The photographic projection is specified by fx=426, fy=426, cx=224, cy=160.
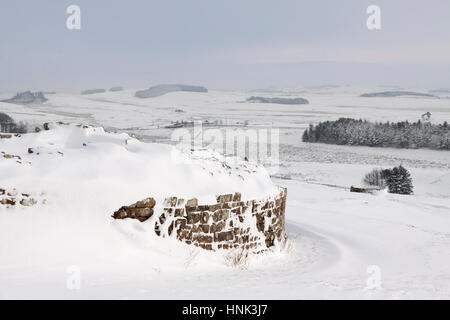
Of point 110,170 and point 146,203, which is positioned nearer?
point 146,203

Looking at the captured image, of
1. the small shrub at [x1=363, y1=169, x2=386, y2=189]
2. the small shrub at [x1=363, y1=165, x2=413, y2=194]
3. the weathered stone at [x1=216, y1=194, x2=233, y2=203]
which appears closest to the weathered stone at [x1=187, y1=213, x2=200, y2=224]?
the weathered stone at [x1=216, y1=194, x2=233, y2=203]

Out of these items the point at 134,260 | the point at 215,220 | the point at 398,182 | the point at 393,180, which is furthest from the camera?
the point at 393,180

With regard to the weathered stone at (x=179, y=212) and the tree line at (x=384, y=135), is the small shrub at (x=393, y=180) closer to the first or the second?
the tree line at (x=384, y=135)

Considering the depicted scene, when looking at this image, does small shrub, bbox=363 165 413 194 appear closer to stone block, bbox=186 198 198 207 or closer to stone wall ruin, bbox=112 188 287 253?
stone wall ruin, bbox=112 188 287 253

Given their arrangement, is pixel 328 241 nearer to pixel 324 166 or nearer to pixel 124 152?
pixel 124 152

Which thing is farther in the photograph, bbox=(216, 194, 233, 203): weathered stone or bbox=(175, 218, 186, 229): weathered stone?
bbox=(216, 194, 233, 203): weathered stone

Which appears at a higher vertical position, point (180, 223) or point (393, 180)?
point (180, 223)

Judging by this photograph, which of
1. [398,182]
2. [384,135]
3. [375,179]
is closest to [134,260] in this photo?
[398,182]

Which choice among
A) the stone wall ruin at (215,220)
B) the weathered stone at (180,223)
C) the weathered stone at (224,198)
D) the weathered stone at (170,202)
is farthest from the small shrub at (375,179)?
the weathered stone at (170,202)

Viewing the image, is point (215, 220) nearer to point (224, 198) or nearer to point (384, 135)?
point (224, 198)

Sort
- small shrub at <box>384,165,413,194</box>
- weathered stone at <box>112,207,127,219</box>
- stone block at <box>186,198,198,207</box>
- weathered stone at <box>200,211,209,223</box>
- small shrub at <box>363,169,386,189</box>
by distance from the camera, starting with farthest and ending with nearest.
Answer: small shrub at <box>363,169,386,189</box> → small shrub at <box>384,165,413,194</box> → weathered stone at <box>200,211,209,223</box> → stone block at <box>186,198,198,207</box> → weathered stone at <box>112,207,127,219</box>

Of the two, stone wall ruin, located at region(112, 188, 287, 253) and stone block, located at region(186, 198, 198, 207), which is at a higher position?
stone block, located at region(186, 198, 198, 207)

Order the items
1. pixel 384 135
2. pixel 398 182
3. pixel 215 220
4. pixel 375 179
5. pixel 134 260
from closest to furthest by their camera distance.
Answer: pixel 134 260 < pixel 215 220 < pixel 398 182 < pixel 375 179 < pixel 384 135
